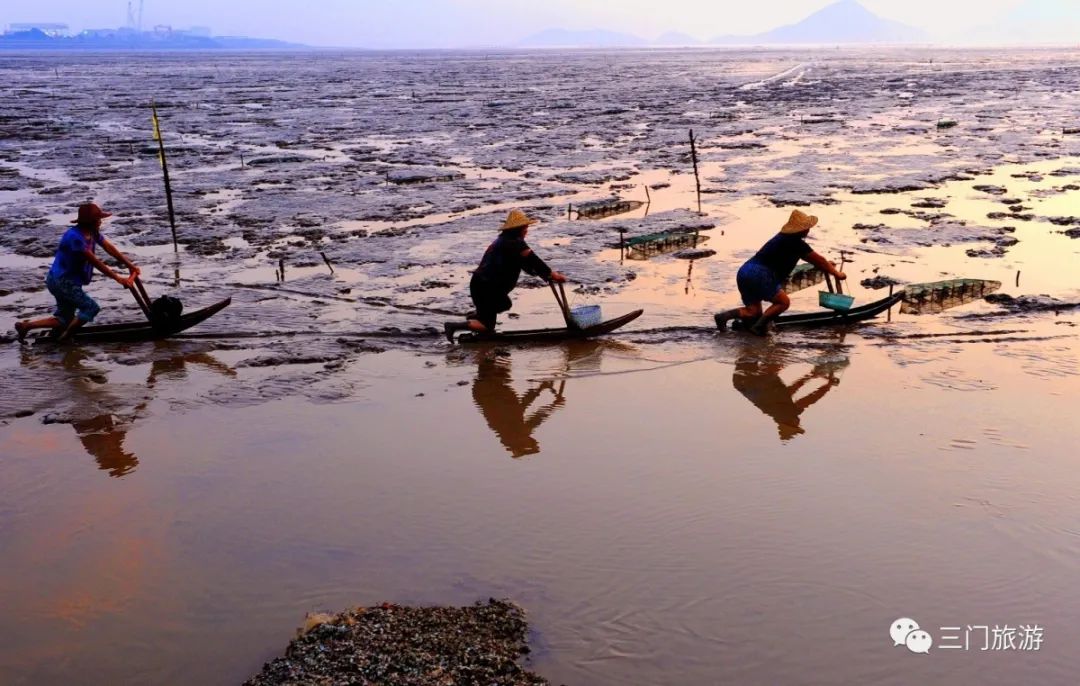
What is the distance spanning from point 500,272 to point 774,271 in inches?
108

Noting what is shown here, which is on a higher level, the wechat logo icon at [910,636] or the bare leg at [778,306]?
the bare leg at [778,306]

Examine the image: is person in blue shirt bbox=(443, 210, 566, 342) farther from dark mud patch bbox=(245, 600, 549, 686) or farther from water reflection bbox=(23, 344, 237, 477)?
dark mud patch bbox=(245, 600, 549, 686)

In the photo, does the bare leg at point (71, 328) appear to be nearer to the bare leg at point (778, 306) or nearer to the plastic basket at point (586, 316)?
the plastic basket at point (586, 316)

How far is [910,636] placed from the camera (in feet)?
14.4

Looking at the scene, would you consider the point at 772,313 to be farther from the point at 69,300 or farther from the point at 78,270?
the point at 69,300

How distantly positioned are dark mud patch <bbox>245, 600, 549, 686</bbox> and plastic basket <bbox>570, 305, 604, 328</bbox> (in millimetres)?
4609

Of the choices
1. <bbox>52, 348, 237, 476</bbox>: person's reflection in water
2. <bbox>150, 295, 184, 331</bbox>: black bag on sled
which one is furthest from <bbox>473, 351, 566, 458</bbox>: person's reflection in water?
<bbox>150, 295, 184, 331</bbox>: black bag on sled

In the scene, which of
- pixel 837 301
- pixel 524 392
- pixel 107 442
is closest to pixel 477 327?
pixel 524 392

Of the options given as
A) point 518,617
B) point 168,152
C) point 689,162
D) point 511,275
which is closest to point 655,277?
point 511,275

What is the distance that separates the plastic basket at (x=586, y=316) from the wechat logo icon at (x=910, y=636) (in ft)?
15.9

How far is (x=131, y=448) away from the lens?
682cm

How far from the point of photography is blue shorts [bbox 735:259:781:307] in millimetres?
8891

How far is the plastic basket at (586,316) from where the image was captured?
29.0ft

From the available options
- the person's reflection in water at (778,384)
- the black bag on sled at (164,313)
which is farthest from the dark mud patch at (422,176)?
the person's reflection in water at (778,384)
